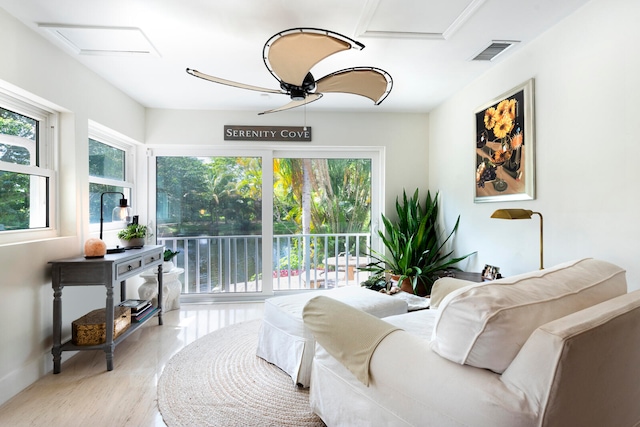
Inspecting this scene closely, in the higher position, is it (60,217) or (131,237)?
(60,217)

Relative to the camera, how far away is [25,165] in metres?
2.18

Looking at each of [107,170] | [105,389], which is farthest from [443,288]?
[107,170]

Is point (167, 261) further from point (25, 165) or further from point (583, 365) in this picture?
point (583, 365)

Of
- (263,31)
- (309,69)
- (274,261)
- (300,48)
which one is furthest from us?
(274,261)

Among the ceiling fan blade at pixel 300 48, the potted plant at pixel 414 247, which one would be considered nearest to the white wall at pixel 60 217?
the ceiling fan blade at pixel 300 48

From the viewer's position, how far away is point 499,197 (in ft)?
8.45

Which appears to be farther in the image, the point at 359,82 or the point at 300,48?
the point at 359,82

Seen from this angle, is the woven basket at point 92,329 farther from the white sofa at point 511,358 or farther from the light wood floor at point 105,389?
the white sofa at point 511,358

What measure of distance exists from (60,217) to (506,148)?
3.58 meters

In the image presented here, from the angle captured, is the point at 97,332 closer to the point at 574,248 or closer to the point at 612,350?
the point at 612,350

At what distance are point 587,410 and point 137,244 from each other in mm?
3142

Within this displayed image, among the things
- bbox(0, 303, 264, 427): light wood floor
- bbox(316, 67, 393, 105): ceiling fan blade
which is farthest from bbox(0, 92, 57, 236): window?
bbox(316, 67, 393, 105): ceiling fan blade

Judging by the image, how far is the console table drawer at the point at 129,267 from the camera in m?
2.29

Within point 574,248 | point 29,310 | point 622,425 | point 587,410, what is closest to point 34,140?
point 29,310
